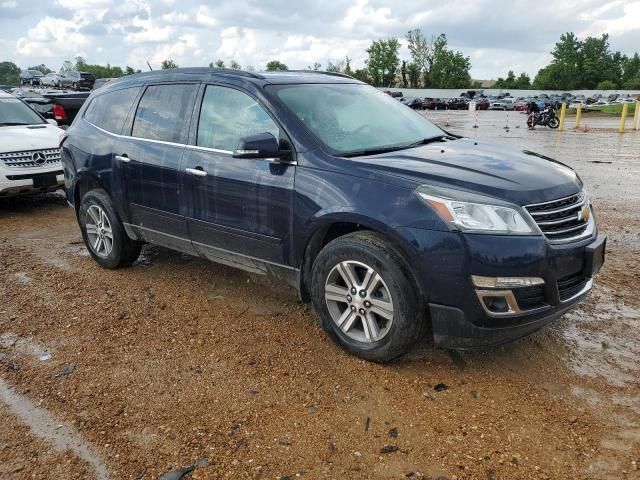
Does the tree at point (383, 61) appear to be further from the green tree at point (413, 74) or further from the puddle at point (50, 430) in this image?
the puddle at point (50, 430)

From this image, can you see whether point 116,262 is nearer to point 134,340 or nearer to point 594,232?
point 134,340

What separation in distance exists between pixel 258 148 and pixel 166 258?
2.69 m

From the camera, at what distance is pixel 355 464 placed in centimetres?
268

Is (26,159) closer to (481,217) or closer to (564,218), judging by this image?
(481,217)

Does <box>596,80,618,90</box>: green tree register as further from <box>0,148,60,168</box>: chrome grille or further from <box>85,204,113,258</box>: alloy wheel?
<box>85,204,113,258</box>: alloy wheel

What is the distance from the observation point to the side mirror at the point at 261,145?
12.2 feet

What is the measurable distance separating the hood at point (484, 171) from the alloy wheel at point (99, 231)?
9.52 feet

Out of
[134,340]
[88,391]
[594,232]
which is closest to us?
[88,391]

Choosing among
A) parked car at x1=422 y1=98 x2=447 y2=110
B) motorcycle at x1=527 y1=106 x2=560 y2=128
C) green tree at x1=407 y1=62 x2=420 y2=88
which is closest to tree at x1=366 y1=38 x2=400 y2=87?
green tree at x1=407 y1=62 x2=420 y2=88

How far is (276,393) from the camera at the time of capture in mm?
3309

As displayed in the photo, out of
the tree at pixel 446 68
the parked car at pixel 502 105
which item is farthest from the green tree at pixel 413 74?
the parked car at pixel 502 105

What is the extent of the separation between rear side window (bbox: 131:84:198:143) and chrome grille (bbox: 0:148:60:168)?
3.88 m

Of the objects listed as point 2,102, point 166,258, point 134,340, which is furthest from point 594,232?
point 2,102

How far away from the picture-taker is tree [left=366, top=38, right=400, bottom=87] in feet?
376
